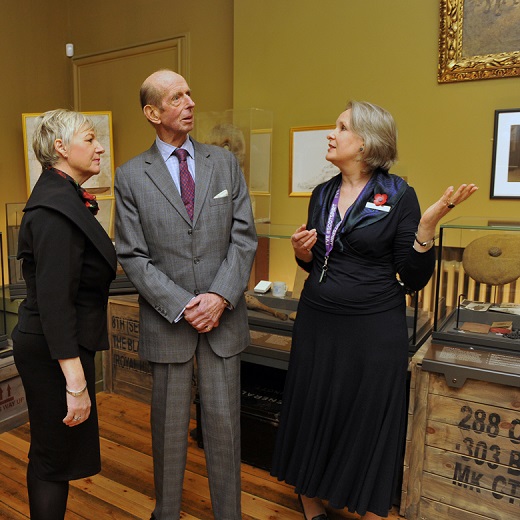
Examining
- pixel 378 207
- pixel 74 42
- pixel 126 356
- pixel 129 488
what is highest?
pixel 74 42

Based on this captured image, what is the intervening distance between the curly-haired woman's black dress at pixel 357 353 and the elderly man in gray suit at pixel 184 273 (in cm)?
27

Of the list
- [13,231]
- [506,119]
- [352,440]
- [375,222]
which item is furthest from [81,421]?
[506,119]

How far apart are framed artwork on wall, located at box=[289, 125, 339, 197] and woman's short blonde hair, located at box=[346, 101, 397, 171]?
1.72 meters

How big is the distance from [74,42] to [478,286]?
4.49 metres

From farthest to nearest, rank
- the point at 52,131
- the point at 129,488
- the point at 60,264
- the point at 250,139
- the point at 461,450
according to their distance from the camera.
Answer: the point at 250,139 < the point at 129,488 < the point at 461,450 < the point at 52,131 < the point at 60,264

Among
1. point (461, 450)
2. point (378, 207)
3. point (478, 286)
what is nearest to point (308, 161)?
point (478, 286)

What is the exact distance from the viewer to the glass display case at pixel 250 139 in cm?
351

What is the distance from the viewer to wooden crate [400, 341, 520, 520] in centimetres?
189

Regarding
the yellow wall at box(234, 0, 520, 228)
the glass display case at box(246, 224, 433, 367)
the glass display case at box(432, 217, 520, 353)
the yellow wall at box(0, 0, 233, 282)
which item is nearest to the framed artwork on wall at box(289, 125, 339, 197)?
the yellow wall at box(234, 0, 520, 228)

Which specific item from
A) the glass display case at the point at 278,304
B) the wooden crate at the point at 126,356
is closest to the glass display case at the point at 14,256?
the wooden crate at the point at 126,356

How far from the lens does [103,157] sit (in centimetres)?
438

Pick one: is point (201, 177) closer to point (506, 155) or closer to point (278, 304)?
point (278, 304)

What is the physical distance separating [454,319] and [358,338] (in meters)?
0.58

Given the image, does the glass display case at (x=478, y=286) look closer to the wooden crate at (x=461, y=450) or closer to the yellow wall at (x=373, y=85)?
the wooden crate at (x=461, y=450)
